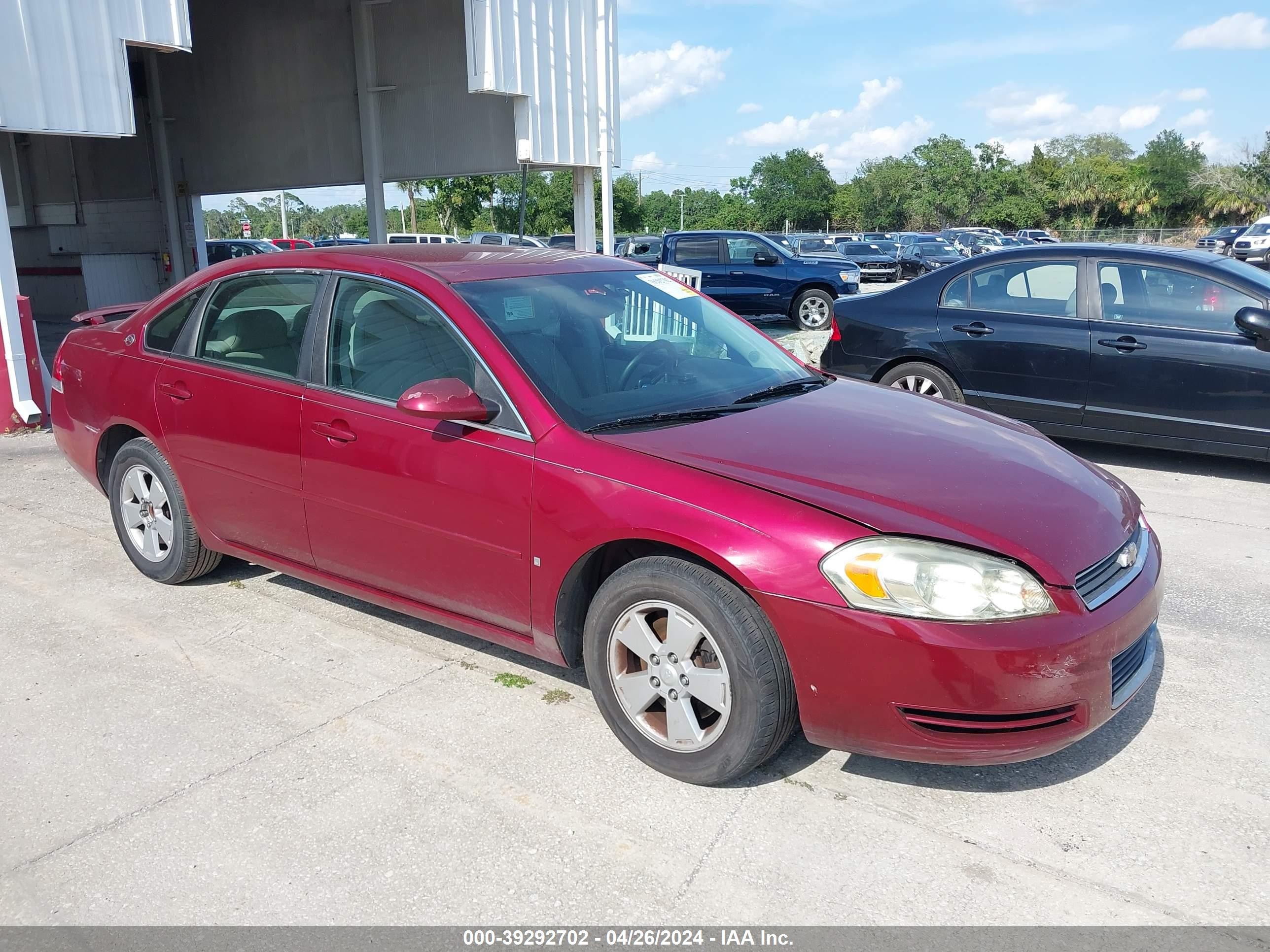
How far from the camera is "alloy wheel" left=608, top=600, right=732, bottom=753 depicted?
303cm

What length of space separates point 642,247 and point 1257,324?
14.7m

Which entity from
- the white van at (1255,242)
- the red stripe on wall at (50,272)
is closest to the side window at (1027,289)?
the red stripe on wall at (50,272)

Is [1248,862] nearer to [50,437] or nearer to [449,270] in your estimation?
[449,270]

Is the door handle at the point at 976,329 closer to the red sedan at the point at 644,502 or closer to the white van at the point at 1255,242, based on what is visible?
the red sedan at the point at 644,502

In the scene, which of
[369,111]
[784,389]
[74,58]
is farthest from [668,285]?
[369,111]

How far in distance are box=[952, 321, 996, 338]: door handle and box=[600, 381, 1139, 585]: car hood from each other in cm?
373

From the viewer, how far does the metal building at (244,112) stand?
8547mm

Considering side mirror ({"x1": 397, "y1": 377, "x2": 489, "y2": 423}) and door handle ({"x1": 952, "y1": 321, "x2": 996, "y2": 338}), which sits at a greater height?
side mirror ({"x1": 397, "y1": 377, "x2": 489, "y2": 423})

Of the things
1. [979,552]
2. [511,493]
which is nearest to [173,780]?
[511,493]

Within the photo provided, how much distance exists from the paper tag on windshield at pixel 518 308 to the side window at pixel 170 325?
1.72 m

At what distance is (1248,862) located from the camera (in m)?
2.78

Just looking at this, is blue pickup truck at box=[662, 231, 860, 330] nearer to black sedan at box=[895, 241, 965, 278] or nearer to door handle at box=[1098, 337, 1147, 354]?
door handle at box=[1098, 337, 1147, 354]

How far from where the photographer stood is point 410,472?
12.0 feet

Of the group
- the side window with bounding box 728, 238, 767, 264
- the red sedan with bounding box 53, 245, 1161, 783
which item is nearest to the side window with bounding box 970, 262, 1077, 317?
the red sedan with bounding box 53, 245, 1161, 783
